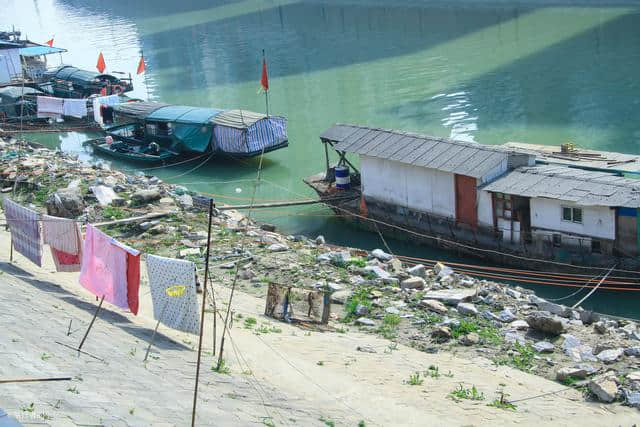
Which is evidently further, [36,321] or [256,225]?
[256,225]

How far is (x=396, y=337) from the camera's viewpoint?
1432cm

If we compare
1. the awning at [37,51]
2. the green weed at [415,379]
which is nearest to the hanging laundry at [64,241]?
the green weed at [415,379]

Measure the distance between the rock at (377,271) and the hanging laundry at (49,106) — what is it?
26.8 m

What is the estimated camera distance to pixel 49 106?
4025cm

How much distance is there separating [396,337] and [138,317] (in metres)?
4.39

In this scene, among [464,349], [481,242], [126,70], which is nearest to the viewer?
[464,349]

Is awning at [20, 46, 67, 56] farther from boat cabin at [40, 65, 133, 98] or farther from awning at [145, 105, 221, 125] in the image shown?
awning at [145, 105, 221, 125]

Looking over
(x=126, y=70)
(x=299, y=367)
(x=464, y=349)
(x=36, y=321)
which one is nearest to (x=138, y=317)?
(x=36, y=321)

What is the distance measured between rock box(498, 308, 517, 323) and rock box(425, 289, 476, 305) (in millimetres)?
796

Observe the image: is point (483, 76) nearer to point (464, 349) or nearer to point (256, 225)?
point (256, 225)

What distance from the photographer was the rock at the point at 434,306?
1520 cm

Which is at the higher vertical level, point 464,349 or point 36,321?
point 36,321

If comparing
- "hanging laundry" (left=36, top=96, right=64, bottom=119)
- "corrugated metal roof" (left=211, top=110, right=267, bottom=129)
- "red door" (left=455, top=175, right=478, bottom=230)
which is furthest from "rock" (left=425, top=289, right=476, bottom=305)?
"hanging laundry" (left=36, top=96, right=64, bottom=119)

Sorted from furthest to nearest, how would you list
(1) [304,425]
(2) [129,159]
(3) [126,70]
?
1. (3) [126,70]
2. (2) [129,159]
3. (1) [304,425]
